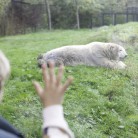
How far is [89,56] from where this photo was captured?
9477 mm

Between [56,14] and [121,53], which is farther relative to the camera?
[56,14]

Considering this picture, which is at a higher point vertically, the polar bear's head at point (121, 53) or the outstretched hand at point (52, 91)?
the outstretched hand at point (52, 91)

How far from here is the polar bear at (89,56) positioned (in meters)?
9.40

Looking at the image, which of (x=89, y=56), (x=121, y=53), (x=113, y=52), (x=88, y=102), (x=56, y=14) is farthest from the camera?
(x=56, y=14)

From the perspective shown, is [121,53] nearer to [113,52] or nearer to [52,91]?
[113,52]

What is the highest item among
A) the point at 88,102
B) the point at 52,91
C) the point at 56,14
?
the point at 52,91

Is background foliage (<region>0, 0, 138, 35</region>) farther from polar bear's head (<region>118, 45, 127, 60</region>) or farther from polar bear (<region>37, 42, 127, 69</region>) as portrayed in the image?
polar bear's head (<region>118, 45, 127, 60</region>)

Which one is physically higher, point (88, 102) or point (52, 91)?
point (52, 91)

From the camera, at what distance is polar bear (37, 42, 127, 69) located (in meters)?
9.40

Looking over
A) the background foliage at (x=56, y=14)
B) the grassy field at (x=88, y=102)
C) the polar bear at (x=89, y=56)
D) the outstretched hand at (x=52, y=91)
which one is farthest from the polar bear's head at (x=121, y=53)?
the background foliage at (x=56, y=14)

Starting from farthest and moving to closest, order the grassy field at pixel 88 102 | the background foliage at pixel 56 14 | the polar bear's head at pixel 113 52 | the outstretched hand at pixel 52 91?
the background foliage at pixel 56 14 < the polar bear's head at pixel 113 52 < the grassy field at pixel 88 102 < the outstretched hand at pixel 52 91

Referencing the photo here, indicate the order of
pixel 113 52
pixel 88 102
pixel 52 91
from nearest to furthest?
1. pixel 52 91
2. pixel 88 102
3. pixel 113 52

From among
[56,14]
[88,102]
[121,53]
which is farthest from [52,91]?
[56,14]

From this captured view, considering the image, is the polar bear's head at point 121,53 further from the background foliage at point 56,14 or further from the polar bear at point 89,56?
the background foliage at point 56,14
